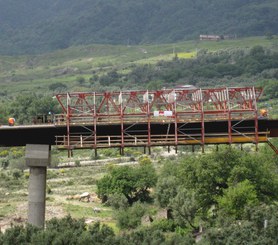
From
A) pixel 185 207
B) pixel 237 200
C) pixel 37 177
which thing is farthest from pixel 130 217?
pixel 37 177

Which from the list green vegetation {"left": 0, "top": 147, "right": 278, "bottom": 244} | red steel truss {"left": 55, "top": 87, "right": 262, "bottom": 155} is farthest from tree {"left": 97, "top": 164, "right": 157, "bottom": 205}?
red steel truss {"left": 55, "top": 87, "right": 262, "bottom": 155}

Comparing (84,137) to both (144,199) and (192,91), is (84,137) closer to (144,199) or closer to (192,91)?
(192,91)

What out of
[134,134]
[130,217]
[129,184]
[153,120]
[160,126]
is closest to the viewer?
[153,120]

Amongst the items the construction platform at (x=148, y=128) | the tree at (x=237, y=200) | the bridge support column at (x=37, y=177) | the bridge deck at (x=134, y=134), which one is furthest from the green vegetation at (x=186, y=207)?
the construction platform at (x=148, y=128)

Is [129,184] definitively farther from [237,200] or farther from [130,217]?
[237,200]

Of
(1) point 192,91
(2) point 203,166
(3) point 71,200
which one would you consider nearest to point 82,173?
(3) point 71,200

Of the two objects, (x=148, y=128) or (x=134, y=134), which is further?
(x=134, y=134)

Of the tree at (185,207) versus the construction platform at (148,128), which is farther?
the tree at (185,207)

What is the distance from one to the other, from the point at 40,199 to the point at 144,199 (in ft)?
140

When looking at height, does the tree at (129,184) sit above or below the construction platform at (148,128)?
below

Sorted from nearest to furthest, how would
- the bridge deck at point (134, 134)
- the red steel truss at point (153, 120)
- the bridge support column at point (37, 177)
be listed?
the bridge support column at point (37, 177), the red steel truss at point (153, 120), the bridge deck at point (134, 134)

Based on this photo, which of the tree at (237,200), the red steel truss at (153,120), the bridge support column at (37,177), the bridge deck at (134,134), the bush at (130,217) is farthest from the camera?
the bush at (130,217)

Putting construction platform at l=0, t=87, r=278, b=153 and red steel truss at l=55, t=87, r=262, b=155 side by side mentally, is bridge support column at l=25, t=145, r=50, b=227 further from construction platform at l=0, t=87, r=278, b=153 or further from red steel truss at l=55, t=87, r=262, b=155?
red steel truss at l=55, t=87, r=262, b=155

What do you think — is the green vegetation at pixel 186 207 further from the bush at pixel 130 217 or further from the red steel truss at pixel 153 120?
the red steel truss at pixel 153 120
